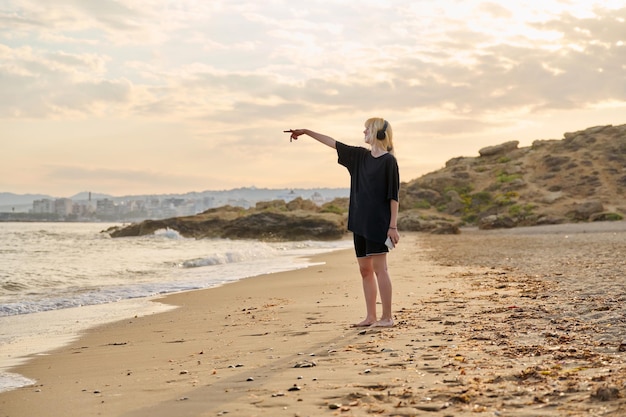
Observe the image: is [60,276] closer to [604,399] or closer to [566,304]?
[566,304]

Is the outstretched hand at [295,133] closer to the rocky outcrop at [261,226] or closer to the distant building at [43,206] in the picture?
the rocky outcrop at [261,226]

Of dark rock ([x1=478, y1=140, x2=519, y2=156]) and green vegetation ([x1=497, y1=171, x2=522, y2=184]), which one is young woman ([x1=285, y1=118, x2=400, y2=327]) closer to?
green vegetation ([x1=497, y1=171, x2=522, y2=184])

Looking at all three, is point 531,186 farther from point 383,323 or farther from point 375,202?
point 383,323

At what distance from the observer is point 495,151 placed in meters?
66.3

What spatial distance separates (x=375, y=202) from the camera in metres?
6.31

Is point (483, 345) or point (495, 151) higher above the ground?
point (495, 151)

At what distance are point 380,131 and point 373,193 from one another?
0.62 meters

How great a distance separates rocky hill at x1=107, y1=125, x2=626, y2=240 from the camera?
1598 inches

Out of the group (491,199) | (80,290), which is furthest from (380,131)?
(491,199)

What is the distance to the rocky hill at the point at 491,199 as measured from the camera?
4059 centimetres

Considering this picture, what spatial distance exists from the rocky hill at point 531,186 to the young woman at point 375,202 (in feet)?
118

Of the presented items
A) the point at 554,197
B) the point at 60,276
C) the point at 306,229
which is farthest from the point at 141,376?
the point at 554,197

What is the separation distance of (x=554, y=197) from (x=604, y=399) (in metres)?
48.3

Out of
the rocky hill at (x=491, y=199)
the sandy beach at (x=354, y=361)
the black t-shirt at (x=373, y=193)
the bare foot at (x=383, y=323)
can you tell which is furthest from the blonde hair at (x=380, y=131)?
the rocky hill at (x=491, y=199)
